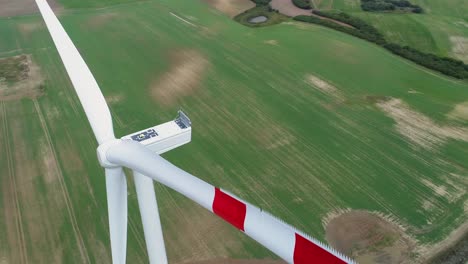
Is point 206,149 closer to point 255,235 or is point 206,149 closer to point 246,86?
point 246,86

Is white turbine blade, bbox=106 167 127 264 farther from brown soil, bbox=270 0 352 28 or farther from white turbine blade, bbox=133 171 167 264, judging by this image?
brown soil, bbox=270 0 352 28

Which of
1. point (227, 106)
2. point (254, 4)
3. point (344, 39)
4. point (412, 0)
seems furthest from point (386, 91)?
point (412, 0)

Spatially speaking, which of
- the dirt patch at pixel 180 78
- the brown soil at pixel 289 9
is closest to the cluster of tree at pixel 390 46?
the brown soil at pixel 289 9

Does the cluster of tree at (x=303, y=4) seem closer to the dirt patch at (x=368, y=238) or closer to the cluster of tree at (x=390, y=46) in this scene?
the cluster of tree at (x=390, y=46)

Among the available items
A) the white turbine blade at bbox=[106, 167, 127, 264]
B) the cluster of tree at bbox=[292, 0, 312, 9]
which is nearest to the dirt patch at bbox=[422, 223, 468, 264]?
the white turbine blade at bbox=[106, 167, 127, 264]

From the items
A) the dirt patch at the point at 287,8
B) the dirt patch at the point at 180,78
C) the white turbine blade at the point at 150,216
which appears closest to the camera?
the white turbine blade at the point at 150,216

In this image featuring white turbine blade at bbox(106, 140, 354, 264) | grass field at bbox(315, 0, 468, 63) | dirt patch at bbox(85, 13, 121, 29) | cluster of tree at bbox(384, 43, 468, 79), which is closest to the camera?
white turbine blade at bbox(106, 140, 354, 264)

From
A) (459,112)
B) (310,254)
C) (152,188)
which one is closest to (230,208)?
(310,254)

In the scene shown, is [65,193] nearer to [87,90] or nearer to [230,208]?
[87,90]
